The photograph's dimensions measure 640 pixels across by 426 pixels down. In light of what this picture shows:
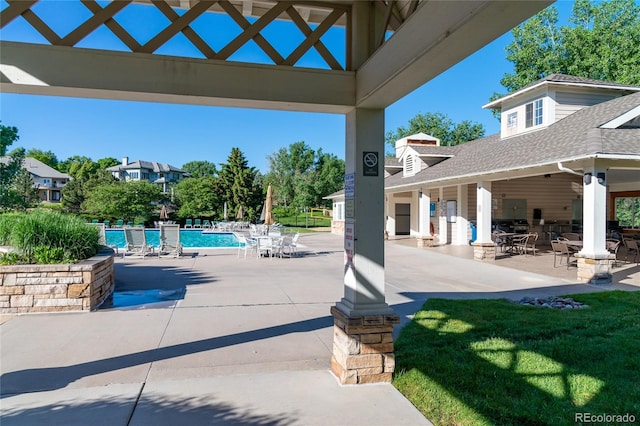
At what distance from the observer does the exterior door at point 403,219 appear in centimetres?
2756

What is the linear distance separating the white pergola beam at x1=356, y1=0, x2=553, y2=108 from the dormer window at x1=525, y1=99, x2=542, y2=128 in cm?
1407

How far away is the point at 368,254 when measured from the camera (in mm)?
4141

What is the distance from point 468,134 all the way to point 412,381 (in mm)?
48398

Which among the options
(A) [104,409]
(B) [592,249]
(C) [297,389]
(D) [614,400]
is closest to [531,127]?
(B) [592,249]

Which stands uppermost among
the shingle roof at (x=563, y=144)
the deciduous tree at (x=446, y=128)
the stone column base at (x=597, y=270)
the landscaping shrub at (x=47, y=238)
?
the deciduous tree at (x=446, y=128)

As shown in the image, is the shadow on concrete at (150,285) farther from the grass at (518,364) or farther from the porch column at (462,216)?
the porch column at (462,216)

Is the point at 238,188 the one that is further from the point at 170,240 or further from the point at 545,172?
the point at 545,172

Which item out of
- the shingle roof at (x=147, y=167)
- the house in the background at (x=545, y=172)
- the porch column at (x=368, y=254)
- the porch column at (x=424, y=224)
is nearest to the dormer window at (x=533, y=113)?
the house in the background at (x=545, y=172)

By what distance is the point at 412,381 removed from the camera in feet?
13.6

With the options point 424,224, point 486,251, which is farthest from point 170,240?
point 424,224

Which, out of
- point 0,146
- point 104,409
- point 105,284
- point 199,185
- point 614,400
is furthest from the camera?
point 199,185

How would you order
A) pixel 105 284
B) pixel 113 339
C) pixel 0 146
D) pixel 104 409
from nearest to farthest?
pixel 104 409
pixel 113 339
pixel 105 284
pixel 0 146

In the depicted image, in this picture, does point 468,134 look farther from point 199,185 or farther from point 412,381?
point 412,381

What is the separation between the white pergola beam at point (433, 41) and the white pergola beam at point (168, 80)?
1.51 feet
